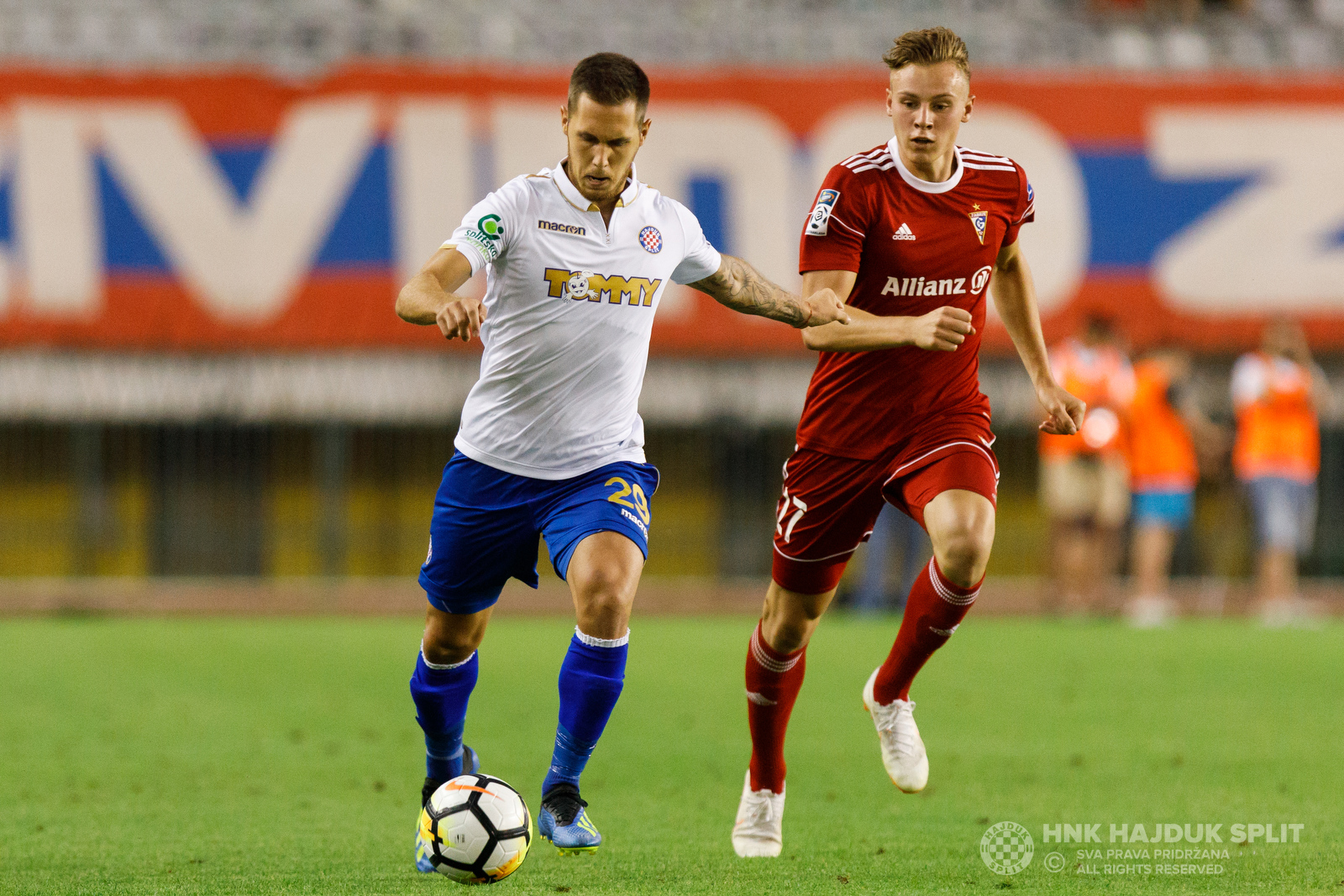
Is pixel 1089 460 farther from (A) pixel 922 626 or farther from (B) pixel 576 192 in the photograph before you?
(B) pixel 576 192

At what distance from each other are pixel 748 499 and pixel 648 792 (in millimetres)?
11413

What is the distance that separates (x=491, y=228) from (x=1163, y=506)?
1069cm

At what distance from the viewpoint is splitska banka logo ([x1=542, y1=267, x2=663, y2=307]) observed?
5.46m

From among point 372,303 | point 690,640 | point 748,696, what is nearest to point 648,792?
point 748,696

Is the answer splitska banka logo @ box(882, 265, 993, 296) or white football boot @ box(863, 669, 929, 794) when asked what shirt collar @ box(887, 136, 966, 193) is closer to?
splitska banka logo @ box(882, 265, 993, 296)

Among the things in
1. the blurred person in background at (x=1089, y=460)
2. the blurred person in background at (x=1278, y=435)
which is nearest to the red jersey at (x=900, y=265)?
the blurred person in background at (x=1089, y=460)

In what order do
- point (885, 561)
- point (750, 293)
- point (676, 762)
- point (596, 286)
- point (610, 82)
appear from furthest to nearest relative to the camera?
point (885, 561) → point (676, 762) → point (750, 293) → point (596, 286) → point (610, 82)

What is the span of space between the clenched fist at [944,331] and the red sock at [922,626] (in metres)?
0.79

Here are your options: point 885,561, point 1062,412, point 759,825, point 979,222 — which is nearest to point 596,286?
point 979,222

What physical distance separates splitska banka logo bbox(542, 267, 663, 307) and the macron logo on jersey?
0.61m

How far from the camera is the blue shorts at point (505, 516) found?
18.2ft

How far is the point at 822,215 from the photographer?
18.9ft

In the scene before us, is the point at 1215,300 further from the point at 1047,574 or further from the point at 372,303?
the point at 372,303

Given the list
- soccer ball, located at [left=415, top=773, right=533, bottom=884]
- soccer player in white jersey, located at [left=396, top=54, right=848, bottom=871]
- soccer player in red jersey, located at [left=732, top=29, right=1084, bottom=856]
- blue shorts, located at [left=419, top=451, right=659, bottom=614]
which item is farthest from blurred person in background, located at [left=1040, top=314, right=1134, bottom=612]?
soccer ball, located at [left=415, top=773, right=533, bottom=884]
